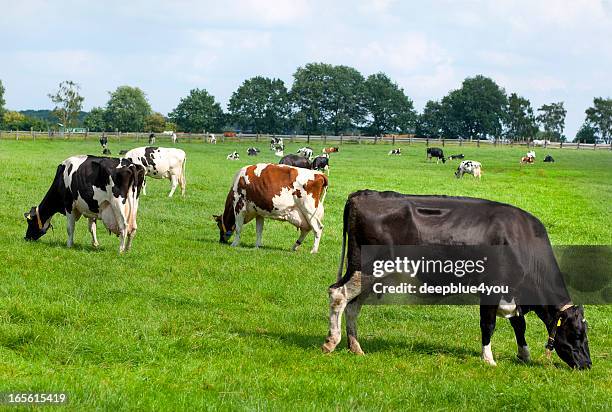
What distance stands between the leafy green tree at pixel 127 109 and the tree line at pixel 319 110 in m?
0.18

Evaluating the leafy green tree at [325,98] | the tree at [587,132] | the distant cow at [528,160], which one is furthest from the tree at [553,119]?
the distant cow at [528,160]

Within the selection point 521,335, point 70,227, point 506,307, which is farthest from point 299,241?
point 506,307

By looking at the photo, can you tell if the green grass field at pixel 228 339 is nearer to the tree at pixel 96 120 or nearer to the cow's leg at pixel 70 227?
the cow's leg at pixel 70 227

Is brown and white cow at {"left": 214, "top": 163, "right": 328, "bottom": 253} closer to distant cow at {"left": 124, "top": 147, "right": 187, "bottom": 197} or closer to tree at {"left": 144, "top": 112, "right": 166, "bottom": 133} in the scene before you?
distant cow at {"left": 124, "top": 147, "right": 187, "bottom": 197}

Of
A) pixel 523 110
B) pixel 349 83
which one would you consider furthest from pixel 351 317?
pixel 523 110

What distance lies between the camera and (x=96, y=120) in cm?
13888

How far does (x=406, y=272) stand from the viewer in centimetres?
930

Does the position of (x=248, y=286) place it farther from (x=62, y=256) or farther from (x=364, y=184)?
(x=364, y=184)

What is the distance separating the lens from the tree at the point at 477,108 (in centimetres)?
13588

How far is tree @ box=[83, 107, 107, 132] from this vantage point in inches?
5354

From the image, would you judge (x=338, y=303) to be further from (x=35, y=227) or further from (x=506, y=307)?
(x=35, y=227)

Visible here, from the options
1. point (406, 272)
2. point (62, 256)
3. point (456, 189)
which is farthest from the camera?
point (456, 189)

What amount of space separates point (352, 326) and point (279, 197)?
8939 mm

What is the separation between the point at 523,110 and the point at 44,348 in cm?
14751
